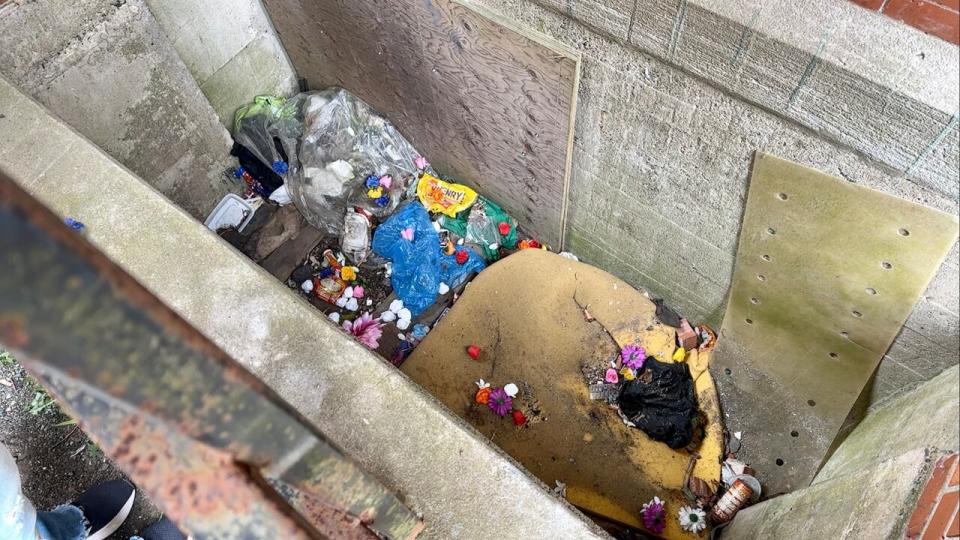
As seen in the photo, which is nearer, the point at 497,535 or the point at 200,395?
the point at 200,395

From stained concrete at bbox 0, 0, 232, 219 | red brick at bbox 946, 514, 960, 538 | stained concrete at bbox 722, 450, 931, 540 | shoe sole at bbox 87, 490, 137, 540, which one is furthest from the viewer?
stained concrete at bbox 0, 0, 232, 219

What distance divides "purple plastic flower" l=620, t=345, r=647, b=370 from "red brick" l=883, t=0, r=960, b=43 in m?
2.13

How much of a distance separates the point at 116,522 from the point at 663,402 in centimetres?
274

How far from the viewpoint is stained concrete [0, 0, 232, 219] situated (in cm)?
321

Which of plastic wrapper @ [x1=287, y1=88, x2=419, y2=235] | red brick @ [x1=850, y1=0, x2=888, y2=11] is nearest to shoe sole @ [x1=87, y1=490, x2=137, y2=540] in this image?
plastic wrapper @ [x1=287, y1=88, x2=419, y2=235]

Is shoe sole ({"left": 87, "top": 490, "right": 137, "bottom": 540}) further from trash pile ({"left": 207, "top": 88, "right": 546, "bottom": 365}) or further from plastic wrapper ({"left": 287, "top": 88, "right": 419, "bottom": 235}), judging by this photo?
plastic wrapper ({"left": 287, "top": 88, "right": 419, "bottom": 235})

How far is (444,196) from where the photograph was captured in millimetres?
4336

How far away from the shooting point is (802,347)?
9.59 ft

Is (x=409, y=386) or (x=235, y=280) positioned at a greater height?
(x=235, y=280)

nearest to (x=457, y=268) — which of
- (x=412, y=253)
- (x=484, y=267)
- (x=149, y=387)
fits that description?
(x=484, y=267)

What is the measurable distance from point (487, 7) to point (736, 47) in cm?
122

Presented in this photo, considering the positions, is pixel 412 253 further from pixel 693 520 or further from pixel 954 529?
pixel 954 529

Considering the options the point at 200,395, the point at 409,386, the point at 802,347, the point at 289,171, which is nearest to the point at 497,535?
the point at 409,386

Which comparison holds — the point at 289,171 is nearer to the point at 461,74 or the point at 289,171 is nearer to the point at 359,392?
the point at 461,74
